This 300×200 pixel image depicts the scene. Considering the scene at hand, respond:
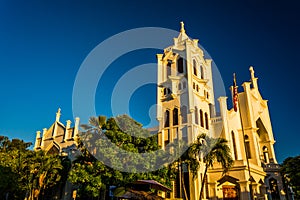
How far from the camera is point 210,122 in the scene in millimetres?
31359

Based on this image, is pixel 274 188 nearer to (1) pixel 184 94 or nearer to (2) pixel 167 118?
(2) pixel 167 118

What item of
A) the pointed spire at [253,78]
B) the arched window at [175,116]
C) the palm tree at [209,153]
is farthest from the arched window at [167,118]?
the pointed spire at [253,78]

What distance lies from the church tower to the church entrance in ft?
11.7

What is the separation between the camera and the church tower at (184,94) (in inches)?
1124

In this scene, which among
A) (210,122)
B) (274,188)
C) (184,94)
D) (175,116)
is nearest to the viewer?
(274,188)

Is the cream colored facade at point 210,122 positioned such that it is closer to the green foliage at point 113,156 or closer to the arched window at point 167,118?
the arched window at point 167,118

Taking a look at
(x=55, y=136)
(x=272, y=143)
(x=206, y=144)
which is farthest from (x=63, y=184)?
(x=272, y=143)

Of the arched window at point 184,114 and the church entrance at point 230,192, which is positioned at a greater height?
the arched window at point 184,114

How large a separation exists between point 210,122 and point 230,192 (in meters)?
9.19

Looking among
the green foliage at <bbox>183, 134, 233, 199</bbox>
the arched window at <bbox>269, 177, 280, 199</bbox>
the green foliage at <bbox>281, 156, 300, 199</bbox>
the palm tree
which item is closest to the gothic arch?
the green foliage at <bbox>183, 134, 233, 199</bbox>

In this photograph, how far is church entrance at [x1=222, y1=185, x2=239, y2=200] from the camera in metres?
24.9

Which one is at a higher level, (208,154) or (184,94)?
(184,94)

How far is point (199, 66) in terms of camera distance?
35.0 m

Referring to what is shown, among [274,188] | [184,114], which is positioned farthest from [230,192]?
[184,114]
